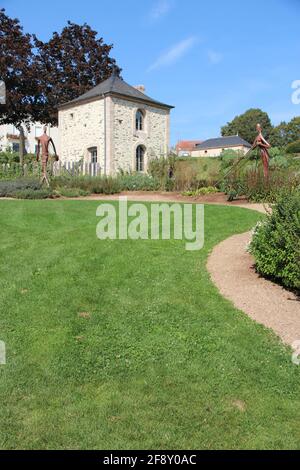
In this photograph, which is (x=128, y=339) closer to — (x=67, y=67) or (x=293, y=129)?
(x=67, y=67)

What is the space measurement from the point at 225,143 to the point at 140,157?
33.8m

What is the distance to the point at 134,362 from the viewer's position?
12.8 ft

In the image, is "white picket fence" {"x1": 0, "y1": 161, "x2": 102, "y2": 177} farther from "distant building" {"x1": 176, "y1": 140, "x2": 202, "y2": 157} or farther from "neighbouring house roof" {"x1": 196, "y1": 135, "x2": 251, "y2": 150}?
"distant building" {"x1": 176, "y1": 140, "x2": 202, "y2": 157}

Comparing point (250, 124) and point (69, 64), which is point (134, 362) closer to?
point (69, 64)

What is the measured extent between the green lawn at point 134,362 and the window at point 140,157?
21.8 meters

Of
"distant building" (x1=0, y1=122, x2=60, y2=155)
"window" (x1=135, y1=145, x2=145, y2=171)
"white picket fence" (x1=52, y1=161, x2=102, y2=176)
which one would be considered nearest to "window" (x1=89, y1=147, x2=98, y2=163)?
"window" (x1=135, y1=145, x2=145, y2=171)

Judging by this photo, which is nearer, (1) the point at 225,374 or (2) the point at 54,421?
(2) the point at 54,421

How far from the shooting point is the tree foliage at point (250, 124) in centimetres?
6444

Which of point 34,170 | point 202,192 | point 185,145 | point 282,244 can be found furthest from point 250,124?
point 282,244

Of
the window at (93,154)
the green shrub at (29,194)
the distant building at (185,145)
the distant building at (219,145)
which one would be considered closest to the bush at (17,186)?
the green shrub at (29,194)

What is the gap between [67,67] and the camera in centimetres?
3259

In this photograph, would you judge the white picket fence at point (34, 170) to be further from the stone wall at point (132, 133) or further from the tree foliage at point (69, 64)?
the tree foliage at point (69, 64)
